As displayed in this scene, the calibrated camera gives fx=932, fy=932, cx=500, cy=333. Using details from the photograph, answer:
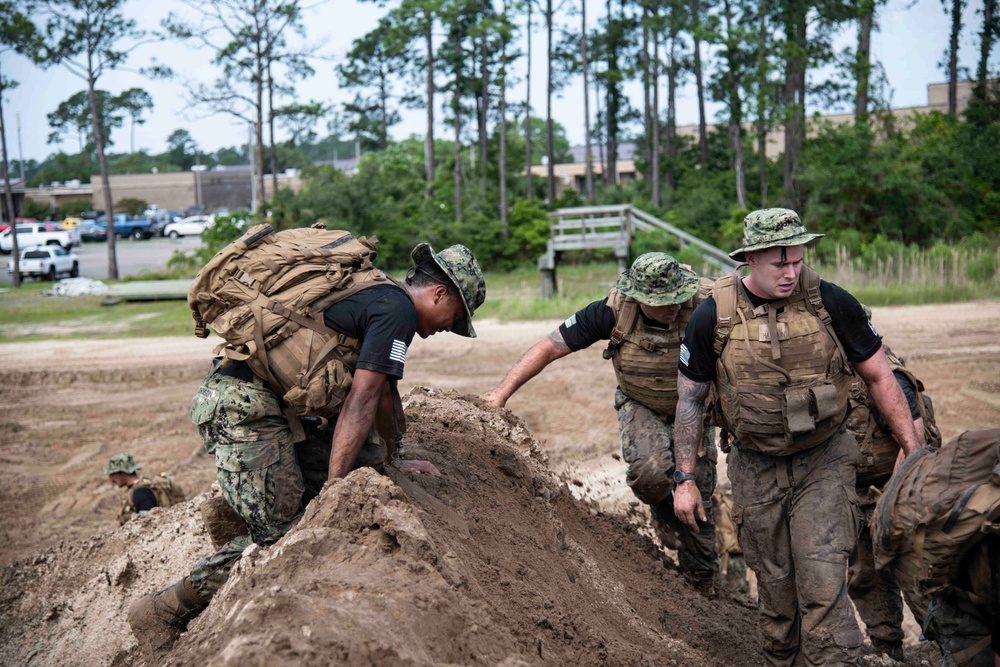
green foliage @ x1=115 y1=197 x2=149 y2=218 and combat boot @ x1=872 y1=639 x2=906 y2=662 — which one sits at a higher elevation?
green foliage @ x1=115 y1=197 x2=149 y2=218

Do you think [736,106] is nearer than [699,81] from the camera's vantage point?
Yes

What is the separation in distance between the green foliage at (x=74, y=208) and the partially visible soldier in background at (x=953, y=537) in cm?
6017

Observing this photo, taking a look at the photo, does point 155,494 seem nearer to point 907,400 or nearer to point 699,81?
point 907,400

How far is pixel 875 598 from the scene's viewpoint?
5227 mm

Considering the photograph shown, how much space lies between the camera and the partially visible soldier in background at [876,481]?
479 cm

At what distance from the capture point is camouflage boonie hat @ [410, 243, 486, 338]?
431 cm

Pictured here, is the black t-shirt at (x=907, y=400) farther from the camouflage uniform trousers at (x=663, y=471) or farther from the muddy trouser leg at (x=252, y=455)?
the muddy trouser leg at (x=252, y=455)

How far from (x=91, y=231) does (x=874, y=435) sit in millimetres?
50513

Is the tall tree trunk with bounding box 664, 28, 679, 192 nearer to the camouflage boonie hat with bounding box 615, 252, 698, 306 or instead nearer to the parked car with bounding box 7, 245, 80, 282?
the parked car with bounding box 7, 245, 80, 282

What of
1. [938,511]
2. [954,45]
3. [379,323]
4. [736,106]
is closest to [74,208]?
[736,106]

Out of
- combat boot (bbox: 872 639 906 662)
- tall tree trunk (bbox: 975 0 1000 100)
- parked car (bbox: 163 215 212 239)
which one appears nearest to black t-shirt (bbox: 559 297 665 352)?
combat boot (bbox: 872 639 906 662)

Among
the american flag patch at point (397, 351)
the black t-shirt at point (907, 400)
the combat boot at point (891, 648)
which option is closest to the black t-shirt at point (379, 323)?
the american flag patch at point (397, 351)

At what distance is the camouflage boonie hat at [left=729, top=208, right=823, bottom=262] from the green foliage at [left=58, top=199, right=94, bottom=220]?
59.3 meters

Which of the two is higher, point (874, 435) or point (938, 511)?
point (938, 511)
